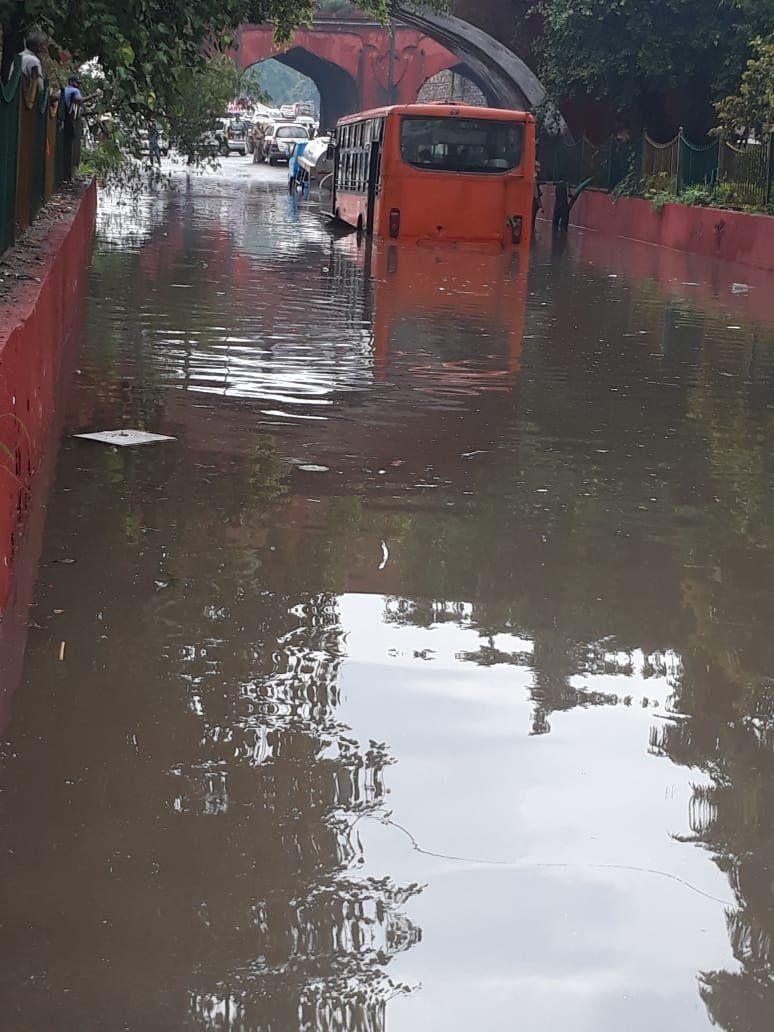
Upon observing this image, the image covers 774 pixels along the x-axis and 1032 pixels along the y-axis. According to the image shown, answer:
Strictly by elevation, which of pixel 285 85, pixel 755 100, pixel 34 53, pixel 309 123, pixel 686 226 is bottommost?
pixel 686 226

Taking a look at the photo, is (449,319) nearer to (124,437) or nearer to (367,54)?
(124,437)

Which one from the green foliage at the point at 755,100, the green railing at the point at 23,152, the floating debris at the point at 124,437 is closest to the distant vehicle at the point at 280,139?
the green foliage at the point at 755,100

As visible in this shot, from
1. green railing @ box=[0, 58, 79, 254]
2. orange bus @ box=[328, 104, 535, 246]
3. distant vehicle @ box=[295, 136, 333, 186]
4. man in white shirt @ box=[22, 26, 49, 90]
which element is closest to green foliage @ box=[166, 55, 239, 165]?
orange bus @ box=[328, 104, 535, 246]

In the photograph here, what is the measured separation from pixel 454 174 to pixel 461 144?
1.83ft

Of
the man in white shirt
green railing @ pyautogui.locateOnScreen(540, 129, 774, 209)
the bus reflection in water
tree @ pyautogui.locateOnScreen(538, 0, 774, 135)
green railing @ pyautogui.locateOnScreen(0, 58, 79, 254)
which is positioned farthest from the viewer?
tree @ pyautogui.locateOnScreen(538, 0, 774, 135)

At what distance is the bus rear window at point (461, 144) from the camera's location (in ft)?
86.7

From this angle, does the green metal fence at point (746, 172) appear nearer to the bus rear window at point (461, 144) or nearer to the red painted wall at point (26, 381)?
the bus rear window at point (461, 144)

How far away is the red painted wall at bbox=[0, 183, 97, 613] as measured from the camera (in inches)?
204

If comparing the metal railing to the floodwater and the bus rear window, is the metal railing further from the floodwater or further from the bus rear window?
the floodwater

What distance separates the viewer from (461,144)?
2673cm

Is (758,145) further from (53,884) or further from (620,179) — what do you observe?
(53,884)

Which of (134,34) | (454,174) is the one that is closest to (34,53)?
(134,34)

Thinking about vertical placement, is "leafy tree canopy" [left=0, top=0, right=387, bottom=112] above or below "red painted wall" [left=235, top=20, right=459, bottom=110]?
below

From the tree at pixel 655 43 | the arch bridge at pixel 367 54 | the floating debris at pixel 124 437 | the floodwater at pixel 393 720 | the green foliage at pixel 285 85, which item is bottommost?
the floodwater at pixel 393 720
